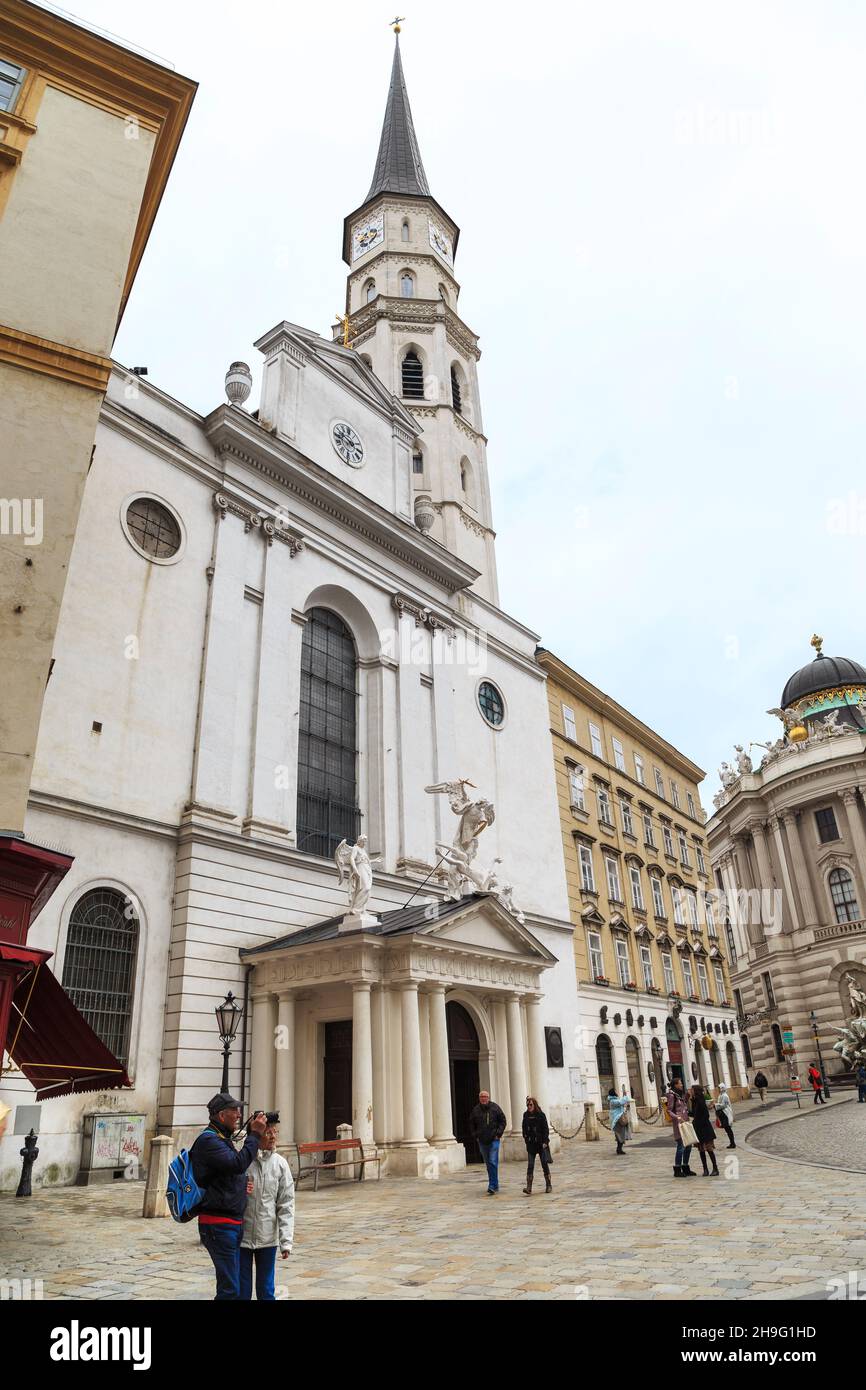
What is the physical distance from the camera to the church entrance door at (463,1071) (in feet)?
76.2

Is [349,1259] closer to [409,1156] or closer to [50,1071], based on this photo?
[50,1071]

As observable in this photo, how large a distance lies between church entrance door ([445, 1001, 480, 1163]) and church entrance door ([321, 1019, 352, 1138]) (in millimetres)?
2820

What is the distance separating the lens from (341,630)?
30.0m

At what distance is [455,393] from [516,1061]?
32.2m

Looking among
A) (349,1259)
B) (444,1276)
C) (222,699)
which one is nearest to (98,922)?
(222,699)

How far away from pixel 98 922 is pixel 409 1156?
27.1 feet

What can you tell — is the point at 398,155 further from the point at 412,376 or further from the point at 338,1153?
the point at 338,1153

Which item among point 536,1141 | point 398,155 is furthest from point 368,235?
point 536,1141

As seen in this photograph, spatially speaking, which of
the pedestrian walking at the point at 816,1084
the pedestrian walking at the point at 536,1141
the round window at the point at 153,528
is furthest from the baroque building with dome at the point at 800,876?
the round window at the point at 153,528

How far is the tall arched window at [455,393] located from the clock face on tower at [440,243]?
832cm

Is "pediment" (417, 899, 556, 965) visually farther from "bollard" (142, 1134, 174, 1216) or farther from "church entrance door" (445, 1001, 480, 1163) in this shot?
"bollard" (142, 1134, 174, 1216)

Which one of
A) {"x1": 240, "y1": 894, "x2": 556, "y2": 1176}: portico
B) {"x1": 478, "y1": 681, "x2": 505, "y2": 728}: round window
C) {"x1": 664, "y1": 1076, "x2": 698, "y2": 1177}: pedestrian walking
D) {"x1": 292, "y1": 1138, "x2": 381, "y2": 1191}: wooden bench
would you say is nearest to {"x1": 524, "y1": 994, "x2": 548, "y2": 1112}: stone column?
{"x1": 240, "y1": 894, "x2": 556, "y2": 1176}: portico

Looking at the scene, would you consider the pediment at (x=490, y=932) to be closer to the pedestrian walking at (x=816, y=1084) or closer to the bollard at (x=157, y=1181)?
the bollard at (x=157, y=1181)

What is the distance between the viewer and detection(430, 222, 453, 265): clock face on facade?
158 feet
